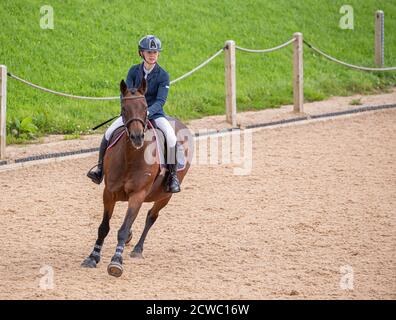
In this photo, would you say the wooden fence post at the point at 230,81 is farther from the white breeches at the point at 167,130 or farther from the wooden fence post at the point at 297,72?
the white breeches at the point at 167,130

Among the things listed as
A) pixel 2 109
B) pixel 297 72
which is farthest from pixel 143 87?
pixel 297 72

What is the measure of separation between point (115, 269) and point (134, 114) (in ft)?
5.31

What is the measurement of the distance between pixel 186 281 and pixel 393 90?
1491cm

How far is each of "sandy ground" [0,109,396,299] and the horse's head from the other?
4.89ft

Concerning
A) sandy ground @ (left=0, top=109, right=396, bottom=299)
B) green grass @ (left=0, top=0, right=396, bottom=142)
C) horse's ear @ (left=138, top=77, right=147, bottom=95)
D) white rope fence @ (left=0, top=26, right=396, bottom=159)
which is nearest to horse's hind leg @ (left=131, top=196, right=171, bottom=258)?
sandy ground @ (left=0, top=109, right=396, bottom=299)

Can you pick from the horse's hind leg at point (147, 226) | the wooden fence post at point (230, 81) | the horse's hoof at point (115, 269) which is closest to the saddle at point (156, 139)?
the horse's hind leg at point (147, 226)

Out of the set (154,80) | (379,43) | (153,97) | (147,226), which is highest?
(379,43)

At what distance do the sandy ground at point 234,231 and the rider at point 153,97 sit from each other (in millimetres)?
920

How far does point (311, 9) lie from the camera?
26844 mm

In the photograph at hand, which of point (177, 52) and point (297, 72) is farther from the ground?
point (177, 52)

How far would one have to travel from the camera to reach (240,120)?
18.9 meters

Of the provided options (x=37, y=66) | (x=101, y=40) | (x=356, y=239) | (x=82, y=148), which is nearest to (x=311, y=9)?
(x=101, y=40)

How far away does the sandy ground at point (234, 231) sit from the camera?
9.18 metres

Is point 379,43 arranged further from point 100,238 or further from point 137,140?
point 137,140
